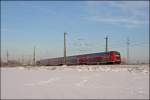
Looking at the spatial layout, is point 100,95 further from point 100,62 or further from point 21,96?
point 100,62

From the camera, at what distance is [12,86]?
33.3ft

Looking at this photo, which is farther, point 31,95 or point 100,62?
point 100,62

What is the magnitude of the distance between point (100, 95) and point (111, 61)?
84.5 feet

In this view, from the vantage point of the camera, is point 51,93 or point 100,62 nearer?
point 51,93

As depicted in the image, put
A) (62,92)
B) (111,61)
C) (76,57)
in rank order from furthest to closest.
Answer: (76,57)
(111,61)
(62,92)

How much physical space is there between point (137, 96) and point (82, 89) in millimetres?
2163

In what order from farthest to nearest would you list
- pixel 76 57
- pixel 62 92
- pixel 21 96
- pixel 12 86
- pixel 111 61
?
pixel 76 57, pixel 111 61, pixel 12 86, pixel 62 92, pixel 21 96

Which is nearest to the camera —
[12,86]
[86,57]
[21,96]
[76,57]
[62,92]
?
[21,96]

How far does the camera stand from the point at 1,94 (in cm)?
866

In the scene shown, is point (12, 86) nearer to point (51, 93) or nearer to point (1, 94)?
point (1, 94)

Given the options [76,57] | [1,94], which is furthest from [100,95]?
[76,57]

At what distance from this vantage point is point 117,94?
8.56 m

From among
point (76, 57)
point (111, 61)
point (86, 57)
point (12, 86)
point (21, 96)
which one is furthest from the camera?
point (76, 57)

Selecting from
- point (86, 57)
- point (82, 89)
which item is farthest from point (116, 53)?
point (82, 89)
